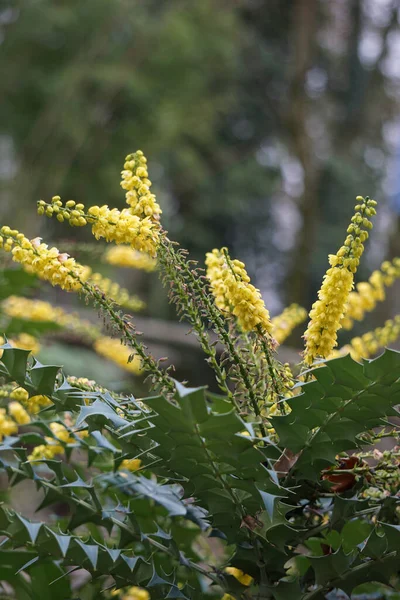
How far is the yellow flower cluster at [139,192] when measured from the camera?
47 cm

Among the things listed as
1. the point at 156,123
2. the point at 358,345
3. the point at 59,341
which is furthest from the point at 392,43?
the point at 358,345

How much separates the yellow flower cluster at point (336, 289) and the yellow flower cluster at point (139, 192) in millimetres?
126

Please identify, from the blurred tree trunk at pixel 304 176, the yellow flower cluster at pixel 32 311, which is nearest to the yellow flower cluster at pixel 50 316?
the yellow flower cluster at pixel 32 311

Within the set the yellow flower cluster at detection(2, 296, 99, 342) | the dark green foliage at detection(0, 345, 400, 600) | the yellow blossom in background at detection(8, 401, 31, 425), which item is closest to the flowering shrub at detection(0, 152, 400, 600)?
the dark green foliage at detection(0, 345, 400, 600)

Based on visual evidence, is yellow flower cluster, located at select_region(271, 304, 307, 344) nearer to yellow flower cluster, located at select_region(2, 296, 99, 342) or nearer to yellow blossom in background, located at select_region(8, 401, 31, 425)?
yellow blossom in background, located at select_region(8, 401, 31, 425)

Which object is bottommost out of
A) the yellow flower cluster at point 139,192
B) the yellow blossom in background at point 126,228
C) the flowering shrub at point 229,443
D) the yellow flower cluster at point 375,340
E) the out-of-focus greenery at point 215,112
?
the flowering shrub at point 229,443

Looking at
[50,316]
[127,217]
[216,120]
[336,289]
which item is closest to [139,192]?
[127,217]

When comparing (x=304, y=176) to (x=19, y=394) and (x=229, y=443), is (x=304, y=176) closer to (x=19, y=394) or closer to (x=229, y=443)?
(x=19, y=394)

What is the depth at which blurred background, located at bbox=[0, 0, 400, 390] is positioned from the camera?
177 inches

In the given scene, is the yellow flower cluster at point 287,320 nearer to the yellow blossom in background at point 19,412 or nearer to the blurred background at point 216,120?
the yellow blossom in background at point 19,412

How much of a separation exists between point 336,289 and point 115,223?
0.49 ft

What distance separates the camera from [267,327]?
0.45 m

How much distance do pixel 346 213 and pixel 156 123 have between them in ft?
7.02

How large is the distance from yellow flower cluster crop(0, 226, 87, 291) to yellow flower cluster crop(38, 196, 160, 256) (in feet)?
0.08
